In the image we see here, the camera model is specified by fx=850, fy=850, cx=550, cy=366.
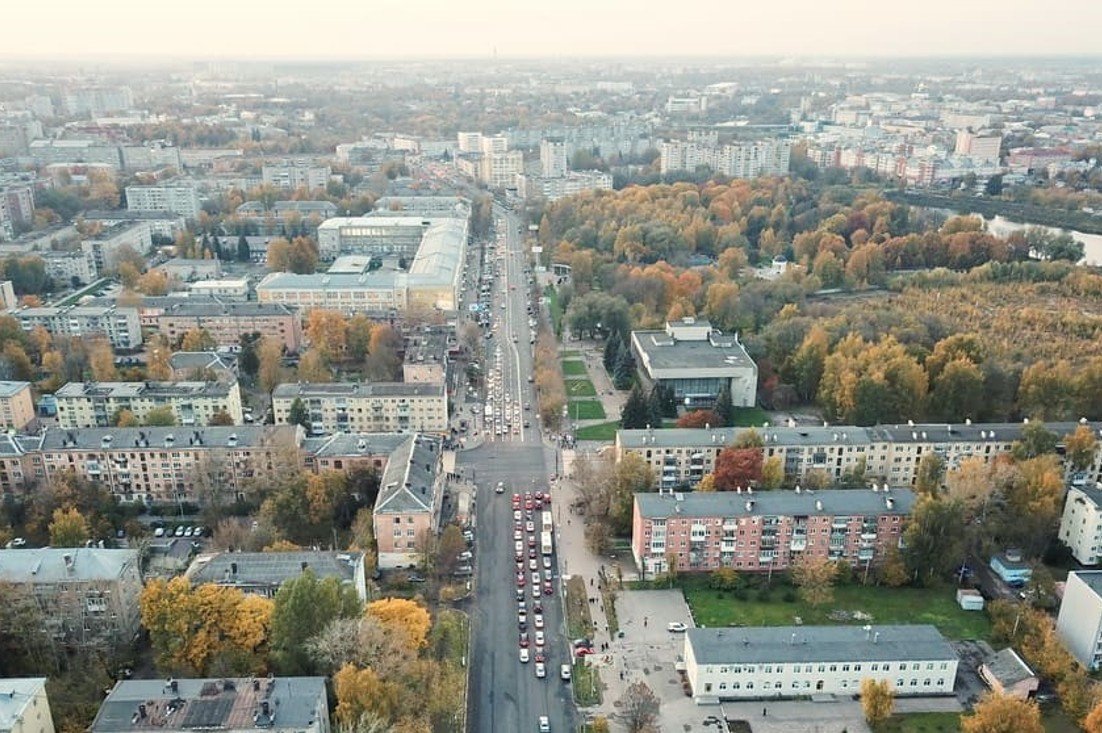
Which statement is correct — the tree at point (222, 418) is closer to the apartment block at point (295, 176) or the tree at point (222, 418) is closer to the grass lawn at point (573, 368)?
the grass lawn at point (573, 368)

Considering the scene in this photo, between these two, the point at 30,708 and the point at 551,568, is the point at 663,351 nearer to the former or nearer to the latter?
the point at 551,568

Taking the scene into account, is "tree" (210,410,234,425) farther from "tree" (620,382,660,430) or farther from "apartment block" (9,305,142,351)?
"tree" (620,382,660,430)

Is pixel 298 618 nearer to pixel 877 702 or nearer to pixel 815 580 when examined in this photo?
pixel 877 702

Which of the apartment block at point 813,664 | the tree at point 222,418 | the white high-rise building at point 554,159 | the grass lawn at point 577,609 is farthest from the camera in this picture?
the white high-rise building at point 554,159

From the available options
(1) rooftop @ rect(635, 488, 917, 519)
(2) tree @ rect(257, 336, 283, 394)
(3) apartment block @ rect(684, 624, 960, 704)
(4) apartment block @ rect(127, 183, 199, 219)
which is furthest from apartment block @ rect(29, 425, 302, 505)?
(4) apartment block @ rect(127, 183, 199, 219)

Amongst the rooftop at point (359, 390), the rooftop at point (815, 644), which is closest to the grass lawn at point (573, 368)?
the rooftop at point (359, 390)

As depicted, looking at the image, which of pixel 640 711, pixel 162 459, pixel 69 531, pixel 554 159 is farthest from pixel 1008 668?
pixel 554 159

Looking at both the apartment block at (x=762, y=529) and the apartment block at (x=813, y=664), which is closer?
the apartment block at (x=813, y=664)
